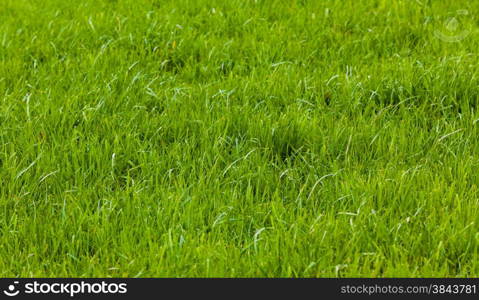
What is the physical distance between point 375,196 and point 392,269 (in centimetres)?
52

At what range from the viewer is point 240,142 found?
360 cm

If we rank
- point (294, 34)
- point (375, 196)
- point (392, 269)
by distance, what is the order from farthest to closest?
point (294, 34)
point (375, 196)
point (392, 269)

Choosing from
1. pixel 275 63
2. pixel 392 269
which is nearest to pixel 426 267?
pixel 392 269

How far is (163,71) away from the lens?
15.2 ft

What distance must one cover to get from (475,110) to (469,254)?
56.4 inches

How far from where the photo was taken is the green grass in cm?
280

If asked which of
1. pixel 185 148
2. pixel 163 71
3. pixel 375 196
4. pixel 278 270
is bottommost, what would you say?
pixel 278 270

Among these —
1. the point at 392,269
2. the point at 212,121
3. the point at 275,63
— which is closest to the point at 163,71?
the point at 275,63

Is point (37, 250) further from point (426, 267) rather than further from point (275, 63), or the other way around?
point (275, 63)

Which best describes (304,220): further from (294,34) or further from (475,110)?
(294,34)

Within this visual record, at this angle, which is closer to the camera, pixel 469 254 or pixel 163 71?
pixel 469 254

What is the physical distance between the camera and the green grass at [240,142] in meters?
2.80

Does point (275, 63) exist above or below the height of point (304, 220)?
above

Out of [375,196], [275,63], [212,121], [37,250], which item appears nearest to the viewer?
[37,250]
